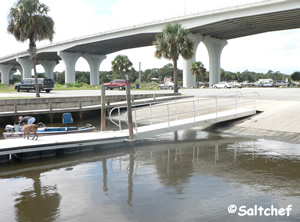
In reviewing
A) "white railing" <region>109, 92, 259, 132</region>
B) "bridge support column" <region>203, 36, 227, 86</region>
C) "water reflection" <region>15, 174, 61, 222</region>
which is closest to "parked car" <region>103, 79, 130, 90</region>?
"bridge support column" <region>203, 36, 227, 86</region>

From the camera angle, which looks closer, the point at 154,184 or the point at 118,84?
the point at 154,184

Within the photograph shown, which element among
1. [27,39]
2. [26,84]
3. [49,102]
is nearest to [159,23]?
[26,84]

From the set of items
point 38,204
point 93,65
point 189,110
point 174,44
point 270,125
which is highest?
point 93,65

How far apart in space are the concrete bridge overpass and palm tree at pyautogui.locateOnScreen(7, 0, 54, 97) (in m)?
30.2

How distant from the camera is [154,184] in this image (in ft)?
32.1

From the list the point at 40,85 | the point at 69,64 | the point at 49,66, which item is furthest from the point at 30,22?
the point at 49,66

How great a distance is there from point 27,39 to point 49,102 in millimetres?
8650

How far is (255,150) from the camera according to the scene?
1405cm

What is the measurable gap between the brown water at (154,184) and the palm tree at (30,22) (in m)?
20.6

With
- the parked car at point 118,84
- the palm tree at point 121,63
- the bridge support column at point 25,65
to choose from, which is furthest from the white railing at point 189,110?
the bridge support column at point 25,65

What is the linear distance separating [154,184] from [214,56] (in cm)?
6102

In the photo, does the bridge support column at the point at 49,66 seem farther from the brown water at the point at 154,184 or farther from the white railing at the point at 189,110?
the brown water at the point at 154,184

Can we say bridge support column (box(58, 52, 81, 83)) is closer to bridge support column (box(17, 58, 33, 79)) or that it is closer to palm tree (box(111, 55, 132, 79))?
palm tree (box(111, 55, 132, 79))

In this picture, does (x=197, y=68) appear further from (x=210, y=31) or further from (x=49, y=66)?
(x=49, y=66)
